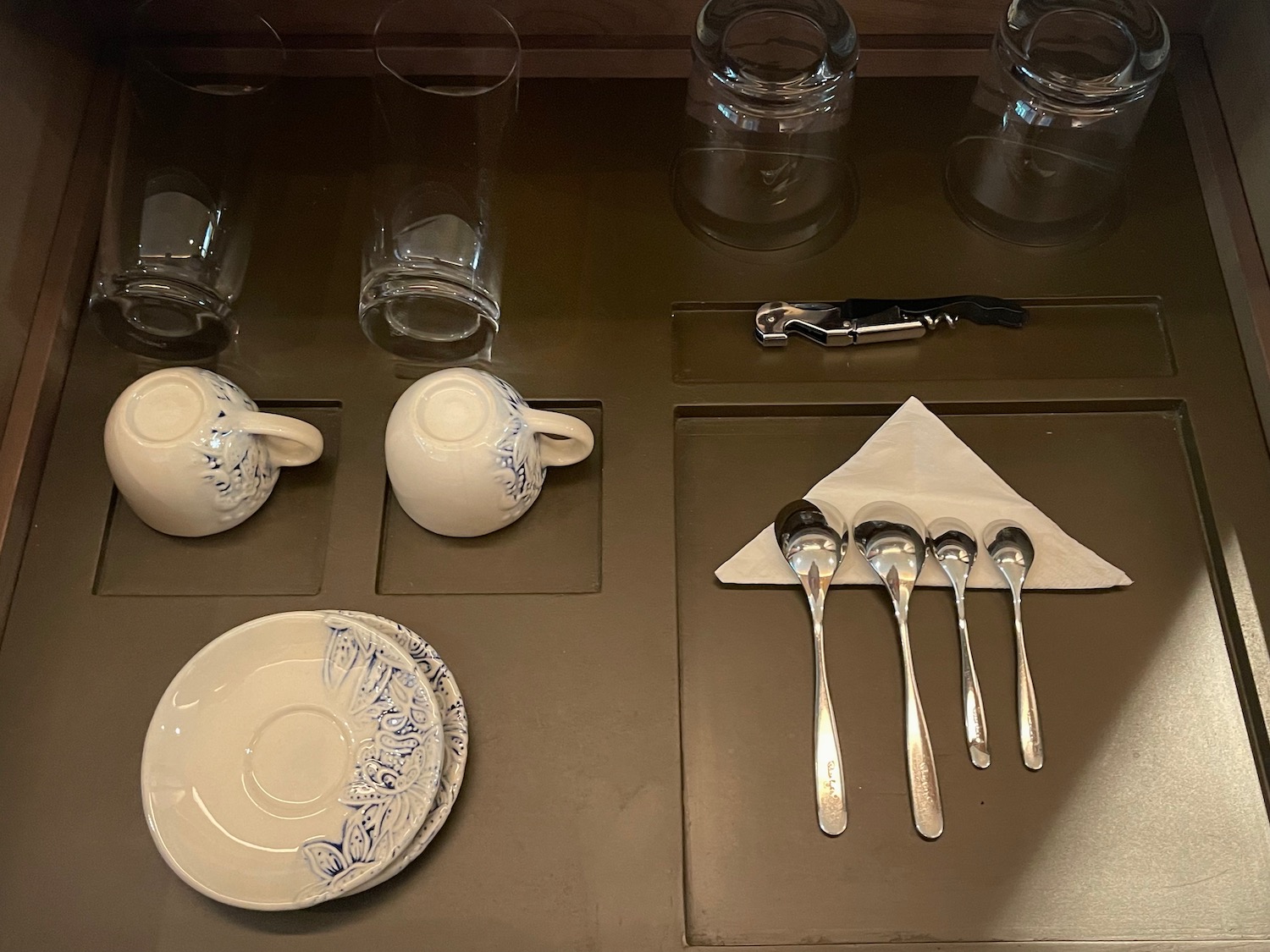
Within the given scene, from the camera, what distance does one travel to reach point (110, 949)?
1.91ft

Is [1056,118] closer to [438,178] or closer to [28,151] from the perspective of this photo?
[438,178]

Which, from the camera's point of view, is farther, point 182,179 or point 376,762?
point 182,179

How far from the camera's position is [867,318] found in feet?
2.53

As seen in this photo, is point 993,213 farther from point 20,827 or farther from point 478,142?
point 20,827

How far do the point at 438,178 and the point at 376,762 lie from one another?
0.47 m

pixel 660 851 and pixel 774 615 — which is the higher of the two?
pixel 774 615

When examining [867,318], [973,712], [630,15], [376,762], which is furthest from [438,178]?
[973,712]

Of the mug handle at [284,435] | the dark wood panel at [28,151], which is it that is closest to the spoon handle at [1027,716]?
the mug handle at [284,435]

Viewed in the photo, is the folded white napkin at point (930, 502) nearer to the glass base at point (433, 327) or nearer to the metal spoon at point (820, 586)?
the metal spoon at point (820, 586)

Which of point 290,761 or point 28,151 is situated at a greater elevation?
point 28,151

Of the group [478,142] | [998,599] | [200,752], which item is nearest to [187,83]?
[478,142]

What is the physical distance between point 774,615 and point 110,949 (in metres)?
0.47

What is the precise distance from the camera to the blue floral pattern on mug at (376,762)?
554 mm

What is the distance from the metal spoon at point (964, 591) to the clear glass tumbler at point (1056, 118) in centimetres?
29
